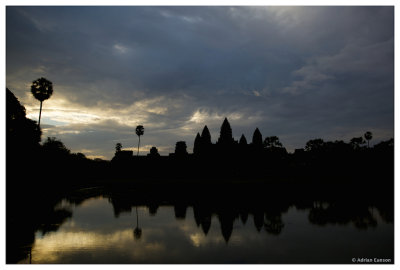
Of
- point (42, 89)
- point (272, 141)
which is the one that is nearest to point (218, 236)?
point (42, 89)

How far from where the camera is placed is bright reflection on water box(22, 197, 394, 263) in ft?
29.3

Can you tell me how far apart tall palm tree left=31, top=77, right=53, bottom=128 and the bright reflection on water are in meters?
30.9

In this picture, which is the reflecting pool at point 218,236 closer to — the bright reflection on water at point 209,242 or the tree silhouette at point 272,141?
the bright reflection on water at point 209,242

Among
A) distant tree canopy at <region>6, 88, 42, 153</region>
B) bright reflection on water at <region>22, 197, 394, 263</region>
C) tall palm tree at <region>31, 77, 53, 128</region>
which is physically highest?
tall palm tree at <region>31, 77, 53, 128</region>

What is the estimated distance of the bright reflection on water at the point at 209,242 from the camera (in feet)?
29.3

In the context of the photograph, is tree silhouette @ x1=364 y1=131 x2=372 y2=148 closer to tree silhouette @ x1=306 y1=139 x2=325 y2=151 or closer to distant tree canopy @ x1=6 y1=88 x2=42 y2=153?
tree silhouette @ x1=306 y1=139 x2=325 y2=151

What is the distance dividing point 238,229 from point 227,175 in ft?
162

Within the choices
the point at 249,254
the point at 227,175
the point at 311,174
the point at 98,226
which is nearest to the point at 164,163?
the point at 227,175

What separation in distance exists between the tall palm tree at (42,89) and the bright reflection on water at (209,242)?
30.9 metres

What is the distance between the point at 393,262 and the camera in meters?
8.73

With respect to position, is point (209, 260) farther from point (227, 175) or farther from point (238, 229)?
point (227, 175)

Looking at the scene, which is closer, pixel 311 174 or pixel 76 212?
pixel 76 212

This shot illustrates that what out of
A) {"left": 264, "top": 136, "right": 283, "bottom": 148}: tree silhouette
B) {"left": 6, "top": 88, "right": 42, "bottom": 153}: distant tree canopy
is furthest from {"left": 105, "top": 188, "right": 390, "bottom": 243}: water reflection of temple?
{"left": 264, "top": 136, "right": 283, "bottom": 148}: tree silhouette

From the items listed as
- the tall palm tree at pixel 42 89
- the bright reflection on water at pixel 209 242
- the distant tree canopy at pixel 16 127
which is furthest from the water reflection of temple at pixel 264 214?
the tall palm tree at pixel 42 89
